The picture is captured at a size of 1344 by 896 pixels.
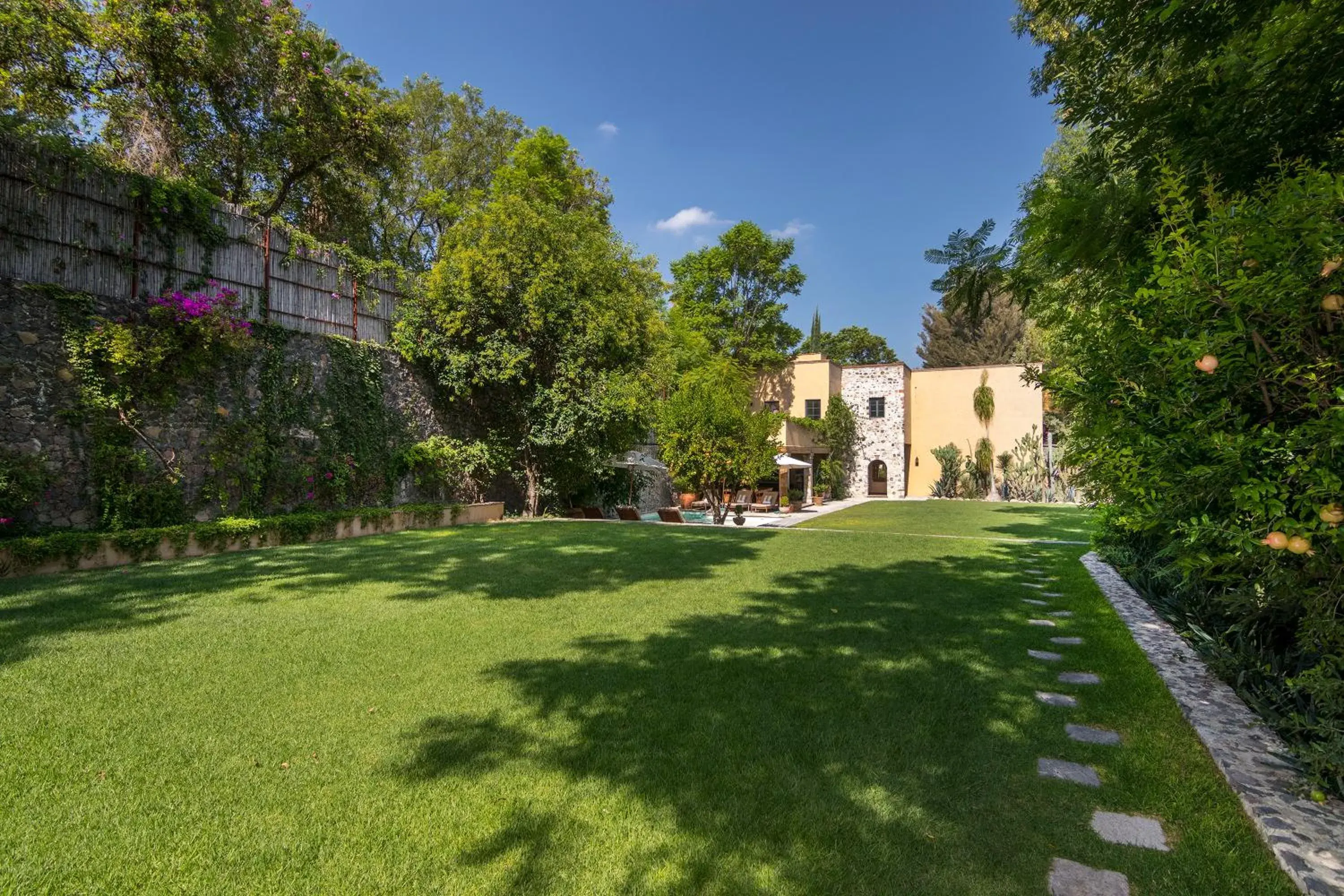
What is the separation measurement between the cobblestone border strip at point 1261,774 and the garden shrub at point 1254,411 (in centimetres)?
15

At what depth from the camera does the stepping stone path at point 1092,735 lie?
310cm

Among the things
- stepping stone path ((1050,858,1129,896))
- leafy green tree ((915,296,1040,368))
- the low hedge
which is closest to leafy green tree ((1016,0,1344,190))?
stepping stone path ((1050,858,1129,896))

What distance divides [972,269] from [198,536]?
10.1 m

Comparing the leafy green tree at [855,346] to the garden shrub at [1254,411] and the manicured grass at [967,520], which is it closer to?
the manicured grass at [967,520]

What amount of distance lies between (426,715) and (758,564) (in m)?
5.83

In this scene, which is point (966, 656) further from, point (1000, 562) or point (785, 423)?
point (785, 423)

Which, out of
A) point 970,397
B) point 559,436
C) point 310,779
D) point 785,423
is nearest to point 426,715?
point 310,779

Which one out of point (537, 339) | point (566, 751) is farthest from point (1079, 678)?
point (537, 339)

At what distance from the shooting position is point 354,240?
1700 centimetres

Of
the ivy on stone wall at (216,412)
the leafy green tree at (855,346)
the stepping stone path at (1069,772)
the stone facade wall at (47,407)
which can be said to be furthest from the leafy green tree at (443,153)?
the leafy green tree at (855,346)

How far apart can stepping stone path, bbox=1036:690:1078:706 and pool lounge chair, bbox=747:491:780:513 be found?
16.6m

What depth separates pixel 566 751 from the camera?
2.87 meters

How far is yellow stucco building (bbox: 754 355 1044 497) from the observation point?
27.0 m

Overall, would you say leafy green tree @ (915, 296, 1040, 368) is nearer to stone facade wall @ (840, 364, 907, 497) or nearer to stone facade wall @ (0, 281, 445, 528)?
stone facade wall @ (840, 364, 907, 497)
